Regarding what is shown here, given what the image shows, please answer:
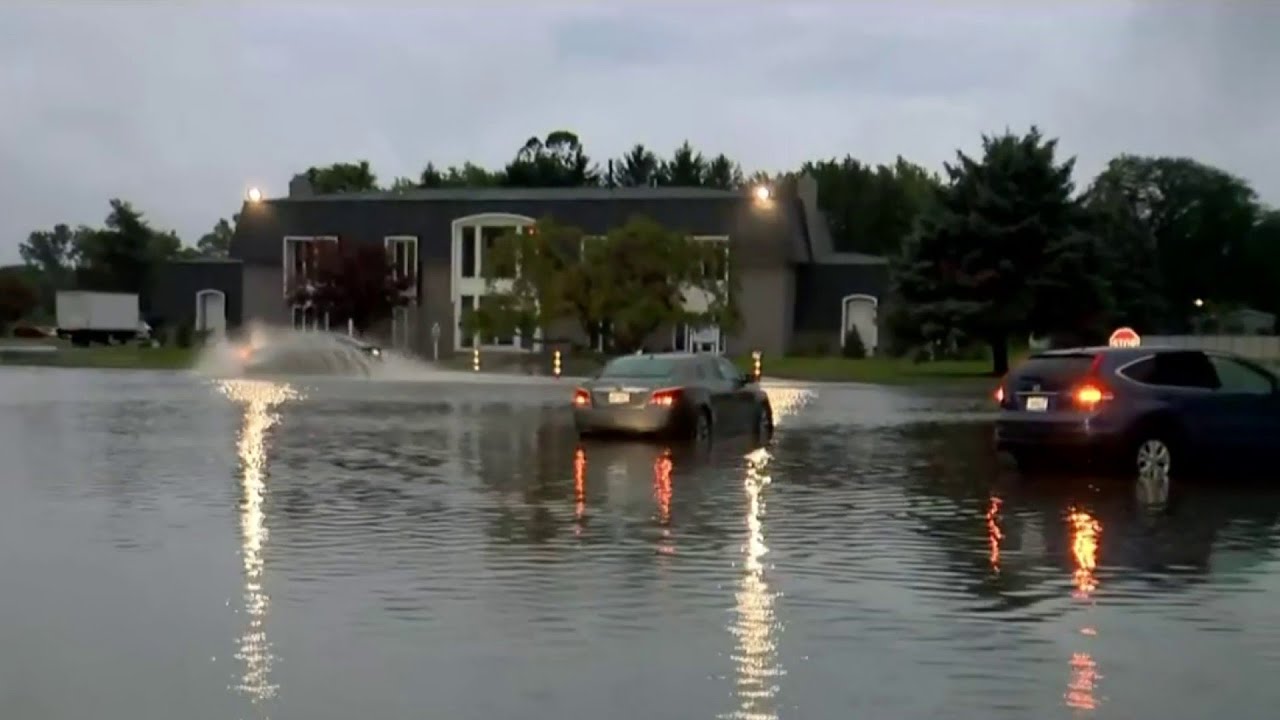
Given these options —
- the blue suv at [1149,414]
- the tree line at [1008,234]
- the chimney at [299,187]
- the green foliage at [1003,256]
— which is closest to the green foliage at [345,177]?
the tree line at [1008,234]

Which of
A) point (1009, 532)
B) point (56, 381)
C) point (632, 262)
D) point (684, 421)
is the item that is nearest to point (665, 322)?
point (632, 262)

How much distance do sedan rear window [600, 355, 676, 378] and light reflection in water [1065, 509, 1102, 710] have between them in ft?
29.9

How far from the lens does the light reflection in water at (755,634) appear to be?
770 centimetres

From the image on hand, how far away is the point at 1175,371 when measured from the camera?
18.3 metres

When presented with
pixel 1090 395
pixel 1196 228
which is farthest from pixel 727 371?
pixel 1196 228

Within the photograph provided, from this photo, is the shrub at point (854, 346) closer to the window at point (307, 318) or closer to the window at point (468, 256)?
the window at point (468, 256)

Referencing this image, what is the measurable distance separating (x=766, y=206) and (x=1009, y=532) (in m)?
59.2

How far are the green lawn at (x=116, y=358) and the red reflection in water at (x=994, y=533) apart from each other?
46219 millimetres

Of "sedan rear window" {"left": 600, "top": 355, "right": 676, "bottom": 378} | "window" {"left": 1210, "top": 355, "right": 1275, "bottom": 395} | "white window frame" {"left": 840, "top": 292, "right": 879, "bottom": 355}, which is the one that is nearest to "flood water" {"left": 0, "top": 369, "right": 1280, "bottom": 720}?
"window" {"left": 1210, "top": 355, "right": 1275, "bottom": 395}

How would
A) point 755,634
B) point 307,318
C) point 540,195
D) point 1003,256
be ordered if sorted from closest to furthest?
point 755,634, point 1003,256, point 307,318, point 540,195

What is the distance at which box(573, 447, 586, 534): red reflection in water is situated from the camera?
14317 millimetres

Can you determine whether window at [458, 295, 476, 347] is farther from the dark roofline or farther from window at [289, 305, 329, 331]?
window at [289, 305, 329, 331]

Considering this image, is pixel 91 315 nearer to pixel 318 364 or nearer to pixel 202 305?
pixel 202 305

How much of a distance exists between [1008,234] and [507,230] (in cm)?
2477
